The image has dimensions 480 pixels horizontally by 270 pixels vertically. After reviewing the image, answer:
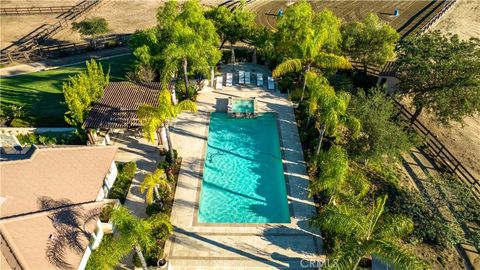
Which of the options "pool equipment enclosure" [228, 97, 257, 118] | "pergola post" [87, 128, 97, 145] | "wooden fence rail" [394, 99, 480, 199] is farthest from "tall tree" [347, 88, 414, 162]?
"pergola post" [87, 128, 97, 145]

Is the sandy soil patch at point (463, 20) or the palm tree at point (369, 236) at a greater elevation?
the sandy soil patch at point (463, 20)

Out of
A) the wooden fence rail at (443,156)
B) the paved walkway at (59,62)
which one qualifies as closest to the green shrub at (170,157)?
the wooden fence rail at (443,156)

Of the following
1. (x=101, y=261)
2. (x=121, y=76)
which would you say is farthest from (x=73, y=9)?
(x=101, y=261)

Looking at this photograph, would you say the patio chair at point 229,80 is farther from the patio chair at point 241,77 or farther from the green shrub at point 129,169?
the green shrub at point 129,169

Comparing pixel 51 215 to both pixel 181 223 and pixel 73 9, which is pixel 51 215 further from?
pixel 73 9

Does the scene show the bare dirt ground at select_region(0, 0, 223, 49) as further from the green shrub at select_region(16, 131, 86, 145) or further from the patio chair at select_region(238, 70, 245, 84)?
the green shrub at select_region(16, 131, 86, 145)

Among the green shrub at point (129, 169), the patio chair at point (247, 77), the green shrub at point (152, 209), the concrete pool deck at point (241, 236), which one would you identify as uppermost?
the patio chair at point (247, 77)

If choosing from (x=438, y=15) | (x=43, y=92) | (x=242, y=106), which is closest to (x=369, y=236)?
(x=242, y=106)
